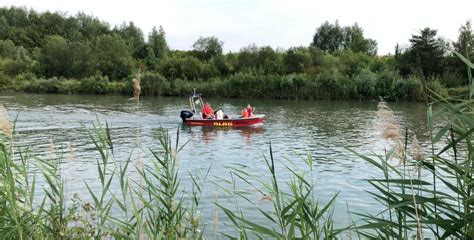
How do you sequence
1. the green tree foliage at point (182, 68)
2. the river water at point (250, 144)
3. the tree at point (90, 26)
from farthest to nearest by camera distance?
the tree at point (90, 26)
the green tree foliage at point (182, 68)
the river water at point (250, 144)

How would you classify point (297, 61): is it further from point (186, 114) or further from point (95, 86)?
point (186, 114)

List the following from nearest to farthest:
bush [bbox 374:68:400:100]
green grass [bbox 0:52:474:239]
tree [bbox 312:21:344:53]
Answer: green grass [bbox 0:52:474:239] < bush [bbox 374:68:400:100] < tree [bbox 312:21:344:53]

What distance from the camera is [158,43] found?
78.8 metres

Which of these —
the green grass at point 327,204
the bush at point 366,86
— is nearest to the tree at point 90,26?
the bush at point 366,86

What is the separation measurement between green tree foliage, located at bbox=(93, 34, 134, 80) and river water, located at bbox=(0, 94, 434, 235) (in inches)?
1369

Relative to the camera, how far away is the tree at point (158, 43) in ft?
252

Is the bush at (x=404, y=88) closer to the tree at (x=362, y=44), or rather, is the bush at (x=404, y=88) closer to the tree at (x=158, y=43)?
the tree at (x=362, y=44)

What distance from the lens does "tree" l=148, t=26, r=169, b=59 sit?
76.7 metres

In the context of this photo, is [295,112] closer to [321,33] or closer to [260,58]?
[260,58]

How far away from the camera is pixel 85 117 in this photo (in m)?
27.8

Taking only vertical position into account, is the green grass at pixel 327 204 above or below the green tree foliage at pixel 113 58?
below

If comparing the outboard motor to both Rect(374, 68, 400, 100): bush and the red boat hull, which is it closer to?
the red boat hull

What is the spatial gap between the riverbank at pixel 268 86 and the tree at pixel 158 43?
20506mm

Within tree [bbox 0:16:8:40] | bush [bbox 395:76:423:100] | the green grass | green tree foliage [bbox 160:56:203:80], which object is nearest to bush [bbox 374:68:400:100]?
bush [bbox 395:76:423:100]
